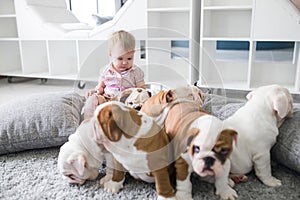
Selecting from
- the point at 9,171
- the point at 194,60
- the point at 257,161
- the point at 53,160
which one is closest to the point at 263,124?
the point at 257,161

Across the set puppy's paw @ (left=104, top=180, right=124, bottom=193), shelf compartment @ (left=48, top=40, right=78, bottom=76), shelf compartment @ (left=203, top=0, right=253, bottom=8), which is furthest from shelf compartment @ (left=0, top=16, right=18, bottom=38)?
puppy's paw @ (left=104, top=180, right=124, bottom=193)

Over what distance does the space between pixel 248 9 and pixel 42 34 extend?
1.49 m

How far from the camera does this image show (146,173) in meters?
0.74

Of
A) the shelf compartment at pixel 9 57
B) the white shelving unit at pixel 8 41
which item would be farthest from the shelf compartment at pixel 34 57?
the shelf compartment at pixel 9 57

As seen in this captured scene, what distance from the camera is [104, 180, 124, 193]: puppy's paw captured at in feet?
2.58

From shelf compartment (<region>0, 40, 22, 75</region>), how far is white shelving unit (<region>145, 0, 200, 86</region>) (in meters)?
1.31

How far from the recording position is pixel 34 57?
252cm

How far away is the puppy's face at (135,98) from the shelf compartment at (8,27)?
6.48 feet

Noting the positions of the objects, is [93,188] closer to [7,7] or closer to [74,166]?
[74,166]

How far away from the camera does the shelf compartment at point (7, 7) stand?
250 centimetres

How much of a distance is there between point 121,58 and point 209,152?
1.91ft

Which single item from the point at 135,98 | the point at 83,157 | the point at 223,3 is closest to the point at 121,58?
the point at 135,98

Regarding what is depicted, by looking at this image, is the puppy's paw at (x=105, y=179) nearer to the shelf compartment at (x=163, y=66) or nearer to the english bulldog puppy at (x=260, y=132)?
the english bulldog puppy at (x=260, y=132)

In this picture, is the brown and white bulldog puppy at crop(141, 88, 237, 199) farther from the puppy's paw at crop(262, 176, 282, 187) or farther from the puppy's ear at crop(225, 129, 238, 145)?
the puppy's paw at crop(262, 176, 282, 187)
